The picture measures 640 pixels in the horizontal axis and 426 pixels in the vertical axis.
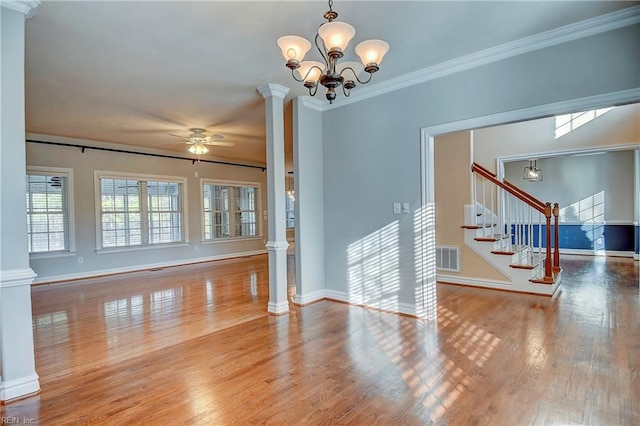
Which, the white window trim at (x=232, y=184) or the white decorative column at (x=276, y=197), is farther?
the white window trim at (x=232, y=184)

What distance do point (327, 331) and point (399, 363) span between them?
0.91 m

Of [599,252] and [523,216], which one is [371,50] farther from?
[599,252]

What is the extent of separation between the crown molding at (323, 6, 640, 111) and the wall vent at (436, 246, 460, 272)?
282 cm

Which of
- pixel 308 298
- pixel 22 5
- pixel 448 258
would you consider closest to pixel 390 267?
pixel 308 298

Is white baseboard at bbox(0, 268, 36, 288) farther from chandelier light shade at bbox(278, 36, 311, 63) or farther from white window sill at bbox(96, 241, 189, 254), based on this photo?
Answer: white window sill at bbox(96, 241, 189, 254)

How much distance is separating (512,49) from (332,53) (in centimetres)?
195

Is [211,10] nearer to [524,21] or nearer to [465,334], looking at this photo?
[524,21]

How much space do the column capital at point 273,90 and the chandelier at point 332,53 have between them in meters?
1.37

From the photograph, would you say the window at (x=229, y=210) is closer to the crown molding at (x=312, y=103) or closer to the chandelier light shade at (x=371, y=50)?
the crown molding at (x=312, y=103)

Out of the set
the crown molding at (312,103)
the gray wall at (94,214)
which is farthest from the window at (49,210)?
the crown molding at (312,103)

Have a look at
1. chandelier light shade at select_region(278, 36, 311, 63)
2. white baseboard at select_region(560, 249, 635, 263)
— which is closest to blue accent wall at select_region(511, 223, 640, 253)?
white baseboard at select_region(560, 249, 635, 263)

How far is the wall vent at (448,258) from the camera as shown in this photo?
17.2 ft

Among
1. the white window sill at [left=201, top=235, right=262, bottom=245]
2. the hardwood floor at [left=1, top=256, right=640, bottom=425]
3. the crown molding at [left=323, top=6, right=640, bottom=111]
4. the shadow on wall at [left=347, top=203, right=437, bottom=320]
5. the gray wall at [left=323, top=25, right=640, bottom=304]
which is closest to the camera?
the hardwood floor at [left=1, top=256, right=640, bottom=425]

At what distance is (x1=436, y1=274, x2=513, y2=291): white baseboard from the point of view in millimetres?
4781
